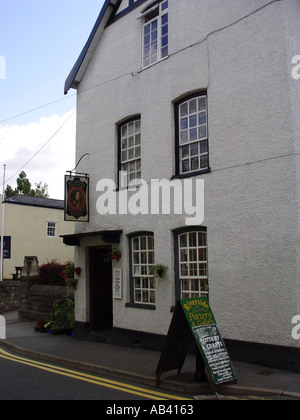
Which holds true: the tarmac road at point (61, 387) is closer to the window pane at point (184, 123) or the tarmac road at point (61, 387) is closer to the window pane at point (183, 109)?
the window pane at point (184, 123)

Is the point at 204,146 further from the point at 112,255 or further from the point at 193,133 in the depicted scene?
the point at 112,255

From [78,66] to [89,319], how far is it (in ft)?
25.1

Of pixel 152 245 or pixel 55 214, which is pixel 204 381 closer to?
pixel 152 245

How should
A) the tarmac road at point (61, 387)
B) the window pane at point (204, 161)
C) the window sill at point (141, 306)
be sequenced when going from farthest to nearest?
1. the window sill at point (141, 306)
2. the window pane at point (204, 161)
3. the tarmac road at point (61, 387)

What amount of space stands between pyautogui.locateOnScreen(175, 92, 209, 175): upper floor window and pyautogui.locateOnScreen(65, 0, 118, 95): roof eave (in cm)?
430

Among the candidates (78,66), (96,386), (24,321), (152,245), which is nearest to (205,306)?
(96,386)

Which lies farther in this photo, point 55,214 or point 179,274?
point 55,214

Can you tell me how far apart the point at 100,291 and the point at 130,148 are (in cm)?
437

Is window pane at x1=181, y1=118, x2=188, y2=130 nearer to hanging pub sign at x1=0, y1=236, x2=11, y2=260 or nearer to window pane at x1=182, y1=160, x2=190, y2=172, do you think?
window pane at x1=182, y1=160, x2=190, y2=172

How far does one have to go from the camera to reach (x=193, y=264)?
9.87 m

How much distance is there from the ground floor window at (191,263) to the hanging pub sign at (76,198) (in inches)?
139

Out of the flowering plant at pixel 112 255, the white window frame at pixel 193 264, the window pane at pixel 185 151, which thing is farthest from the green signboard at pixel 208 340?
the flowering plant at pixel 112 255

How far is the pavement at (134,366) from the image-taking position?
6.82 metres

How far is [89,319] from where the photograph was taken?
41.7 feet
